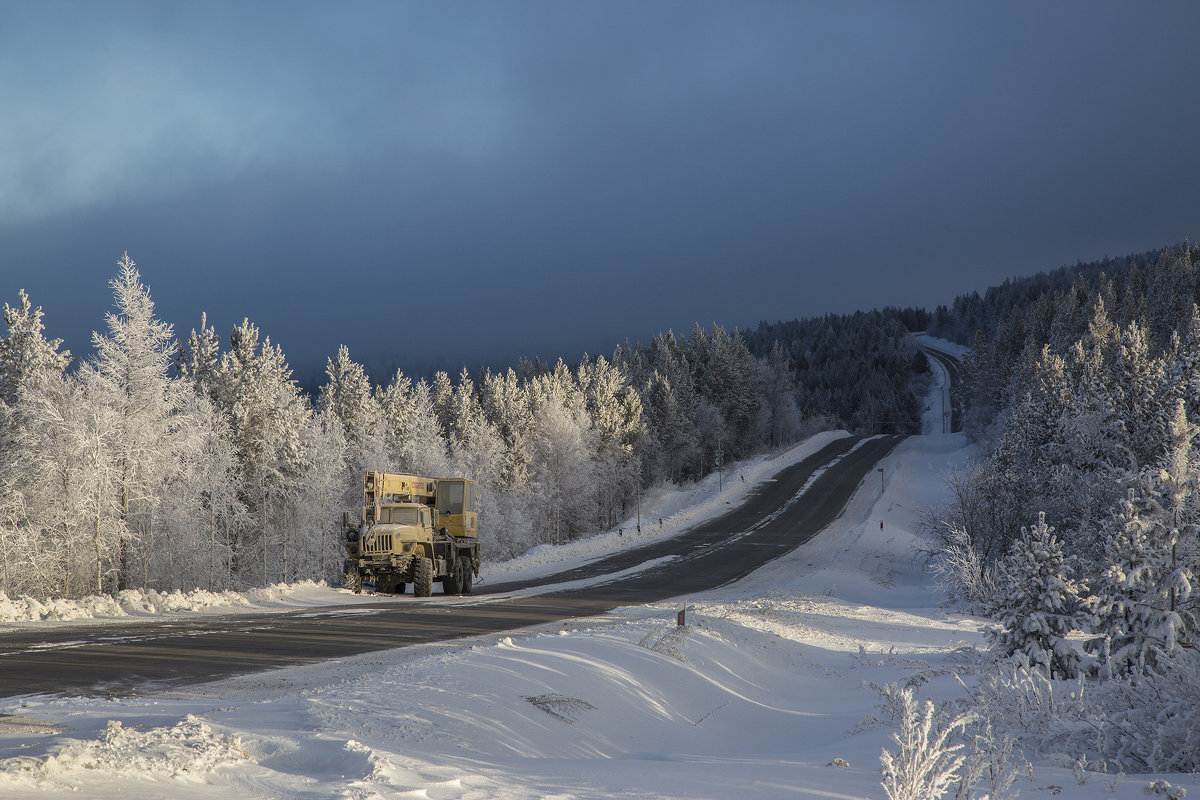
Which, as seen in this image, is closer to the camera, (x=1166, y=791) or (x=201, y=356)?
(x=1166, y=791)

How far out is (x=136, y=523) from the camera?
128 ft

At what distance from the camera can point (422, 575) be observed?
27.5 meters

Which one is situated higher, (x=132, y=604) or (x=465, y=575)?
(x=132, y=604)

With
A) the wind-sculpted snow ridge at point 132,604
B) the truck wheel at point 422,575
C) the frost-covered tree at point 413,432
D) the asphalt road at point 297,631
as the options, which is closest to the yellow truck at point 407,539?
the truck wheel at point 422,575

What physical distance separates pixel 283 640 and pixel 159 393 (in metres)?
19.8

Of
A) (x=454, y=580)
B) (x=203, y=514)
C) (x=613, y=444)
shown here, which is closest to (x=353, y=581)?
(x=454, y=580)

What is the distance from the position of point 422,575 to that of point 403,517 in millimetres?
2213

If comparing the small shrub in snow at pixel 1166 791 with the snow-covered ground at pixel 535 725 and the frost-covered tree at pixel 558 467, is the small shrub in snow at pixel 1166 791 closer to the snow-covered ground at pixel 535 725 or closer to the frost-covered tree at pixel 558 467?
the snow-covered ground at pixel 535 725

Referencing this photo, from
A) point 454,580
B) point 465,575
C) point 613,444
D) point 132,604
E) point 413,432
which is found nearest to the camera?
point 132,604

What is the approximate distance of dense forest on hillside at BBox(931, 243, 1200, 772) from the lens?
8984 mm

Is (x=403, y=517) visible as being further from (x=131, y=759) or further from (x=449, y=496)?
(x=131, y=759)

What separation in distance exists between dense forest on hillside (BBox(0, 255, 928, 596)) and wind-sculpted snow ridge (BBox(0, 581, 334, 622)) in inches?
367

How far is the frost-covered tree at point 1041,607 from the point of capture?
15180mm

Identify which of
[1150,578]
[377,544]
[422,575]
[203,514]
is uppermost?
[203,514]
